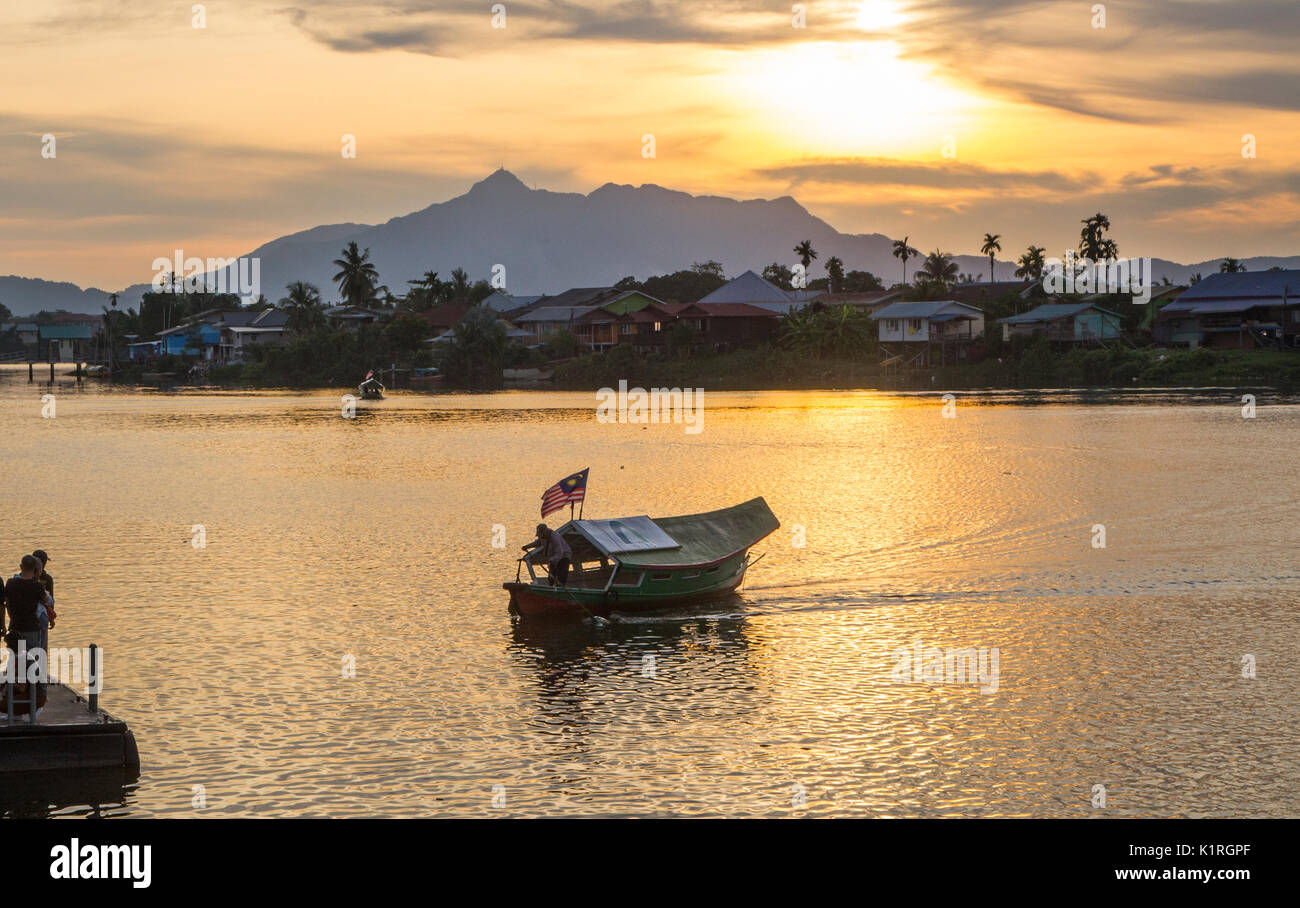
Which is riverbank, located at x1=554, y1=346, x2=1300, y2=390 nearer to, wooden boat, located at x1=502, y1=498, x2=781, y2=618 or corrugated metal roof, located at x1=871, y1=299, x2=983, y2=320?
corrugated metal roof, located at x1=871, y1=299, x2=983, y2=320

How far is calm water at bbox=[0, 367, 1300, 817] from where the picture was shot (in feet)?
70.7

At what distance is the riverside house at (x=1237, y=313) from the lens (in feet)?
438

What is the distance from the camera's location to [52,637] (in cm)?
3127

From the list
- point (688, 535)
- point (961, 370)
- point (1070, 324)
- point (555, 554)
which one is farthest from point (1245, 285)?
point (555, 554)

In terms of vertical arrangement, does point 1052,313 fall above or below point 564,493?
above

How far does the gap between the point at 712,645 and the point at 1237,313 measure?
123 meters

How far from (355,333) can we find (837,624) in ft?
554

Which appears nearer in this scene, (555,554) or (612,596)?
(612,596)

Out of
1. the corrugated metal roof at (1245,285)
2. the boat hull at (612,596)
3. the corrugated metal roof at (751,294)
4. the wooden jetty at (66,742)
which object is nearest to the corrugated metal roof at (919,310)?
the corrugated metal roof at (751,294)

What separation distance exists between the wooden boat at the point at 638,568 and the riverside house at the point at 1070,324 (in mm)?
114422

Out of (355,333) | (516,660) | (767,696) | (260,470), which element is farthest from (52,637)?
(355,333)

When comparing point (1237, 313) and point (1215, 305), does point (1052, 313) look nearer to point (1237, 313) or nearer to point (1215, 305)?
point (1215, 305)

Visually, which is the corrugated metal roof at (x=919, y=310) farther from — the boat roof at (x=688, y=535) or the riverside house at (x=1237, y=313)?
the boat roof at (x=688, y=535)

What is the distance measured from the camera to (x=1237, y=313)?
443 feet
